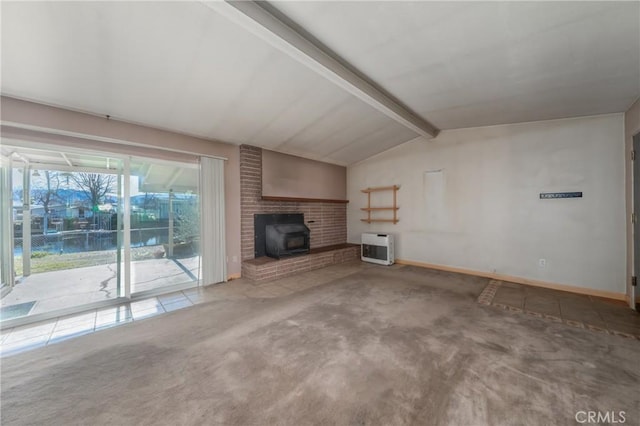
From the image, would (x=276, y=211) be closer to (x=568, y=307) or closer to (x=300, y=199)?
(x=300, y=199)

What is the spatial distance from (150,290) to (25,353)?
4.83ft

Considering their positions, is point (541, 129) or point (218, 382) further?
point (541, 129)

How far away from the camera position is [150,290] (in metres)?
3.65

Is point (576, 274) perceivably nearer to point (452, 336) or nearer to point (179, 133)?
point (452, 336)

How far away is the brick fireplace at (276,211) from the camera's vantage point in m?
4.50

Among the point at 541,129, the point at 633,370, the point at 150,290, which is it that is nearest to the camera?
the point at 633,370

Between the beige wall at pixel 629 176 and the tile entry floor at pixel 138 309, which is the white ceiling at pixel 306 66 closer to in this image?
the beige wall at pixel 629 176

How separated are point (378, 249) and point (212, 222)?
144 inches

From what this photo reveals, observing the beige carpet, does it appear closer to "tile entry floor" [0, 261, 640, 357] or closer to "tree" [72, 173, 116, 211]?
"tile entry floor" [0, 261, 640, 357]

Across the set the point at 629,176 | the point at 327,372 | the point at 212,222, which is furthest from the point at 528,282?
the point at 212,222

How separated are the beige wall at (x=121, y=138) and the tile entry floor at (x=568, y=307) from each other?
14.0 ft

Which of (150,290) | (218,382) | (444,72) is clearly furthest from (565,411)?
(150,290)

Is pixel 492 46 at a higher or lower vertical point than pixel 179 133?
higher

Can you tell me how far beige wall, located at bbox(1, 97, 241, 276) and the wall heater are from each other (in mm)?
3001
